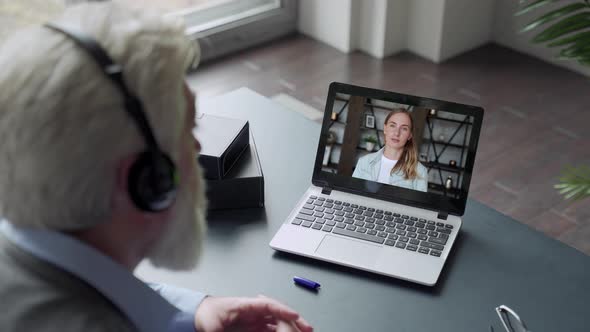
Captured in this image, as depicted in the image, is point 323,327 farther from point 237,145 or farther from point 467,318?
point 237,145

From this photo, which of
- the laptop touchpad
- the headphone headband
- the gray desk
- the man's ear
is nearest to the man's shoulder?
the man's ear

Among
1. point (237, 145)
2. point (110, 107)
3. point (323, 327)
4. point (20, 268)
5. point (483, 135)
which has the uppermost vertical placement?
point (110, 107)

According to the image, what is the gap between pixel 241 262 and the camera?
1.41 m

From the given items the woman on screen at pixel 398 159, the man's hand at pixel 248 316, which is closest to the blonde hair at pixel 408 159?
the woman on screen at pixel 398 159

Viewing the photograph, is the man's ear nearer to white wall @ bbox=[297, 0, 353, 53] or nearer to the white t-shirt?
the white t-shirt

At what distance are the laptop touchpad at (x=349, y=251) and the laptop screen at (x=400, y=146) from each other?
153mm

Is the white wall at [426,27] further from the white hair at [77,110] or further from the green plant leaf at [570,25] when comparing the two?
the white hair at [77,110]

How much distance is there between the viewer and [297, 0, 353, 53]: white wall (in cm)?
392

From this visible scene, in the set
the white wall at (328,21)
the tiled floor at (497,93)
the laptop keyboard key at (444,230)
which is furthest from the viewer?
the white wall at (328,21)

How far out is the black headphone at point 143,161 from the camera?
2.73 ft

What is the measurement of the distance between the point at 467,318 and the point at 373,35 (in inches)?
112

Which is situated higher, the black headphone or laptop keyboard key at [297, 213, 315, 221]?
the black headphone

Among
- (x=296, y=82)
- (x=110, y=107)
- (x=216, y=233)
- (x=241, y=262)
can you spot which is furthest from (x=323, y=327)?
(x=296, y=82)

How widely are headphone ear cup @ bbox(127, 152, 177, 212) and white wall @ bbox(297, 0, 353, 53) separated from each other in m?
3.06
